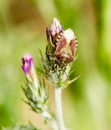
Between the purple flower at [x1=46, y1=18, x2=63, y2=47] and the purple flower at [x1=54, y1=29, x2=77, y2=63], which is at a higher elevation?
the purple flower at [x1=46, y1=18, x2=63, y2=47]

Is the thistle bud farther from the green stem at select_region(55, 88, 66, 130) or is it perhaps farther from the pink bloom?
the green stem at select_region(55, 88, 66, 130)

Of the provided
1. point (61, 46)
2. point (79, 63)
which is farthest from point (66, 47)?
point (79, 63)

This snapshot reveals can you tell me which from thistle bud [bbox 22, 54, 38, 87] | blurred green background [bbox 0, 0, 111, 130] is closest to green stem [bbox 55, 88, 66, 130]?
thistle bud [bbox 22, 54, 38, 87]

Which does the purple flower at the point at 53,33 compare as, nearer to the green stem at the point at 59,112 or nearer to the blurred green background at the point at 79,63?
the green stem at the point at 59,112

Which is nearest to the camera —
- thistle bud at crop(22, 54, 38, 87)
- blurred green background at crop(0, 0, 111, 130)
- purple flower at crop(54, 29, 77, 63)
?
purple flower at crop(54, 29, 77, 63)

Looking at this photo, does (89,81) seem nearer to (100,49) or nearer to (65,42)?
(100,49)

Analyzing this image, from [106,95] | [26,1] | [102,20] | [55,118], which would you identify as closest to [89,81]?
[106,95]
